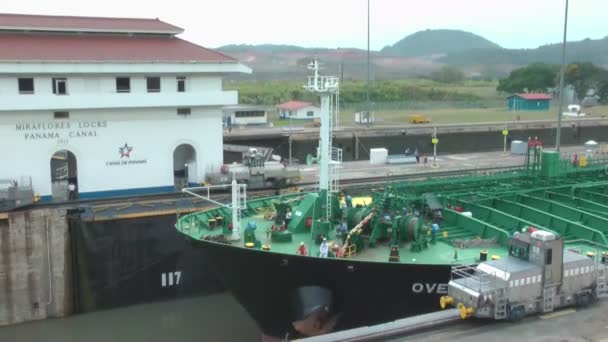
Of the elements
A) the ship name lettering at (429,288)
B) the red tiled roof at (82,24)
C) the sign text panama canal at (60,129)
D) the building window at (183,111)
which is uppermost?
the red tiled roof at (82,24)

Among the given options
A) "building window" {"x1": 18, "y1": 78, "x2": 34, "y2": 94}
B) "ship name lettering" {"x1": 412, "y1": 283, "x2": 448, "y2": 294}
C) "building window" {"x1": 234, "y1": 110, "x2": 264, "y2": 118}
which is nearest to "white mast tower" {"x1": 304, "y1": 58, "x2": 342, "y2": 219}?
"ship name lettering" {"x1": 412, "y1": 283, "x2": 448, "y2": 294}

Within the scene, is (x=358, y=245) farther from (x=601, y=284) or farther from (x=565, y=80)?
(x=565, y=80)

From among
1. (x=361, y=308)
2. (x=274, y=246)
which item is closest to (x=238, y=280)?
(x=274, y=246)

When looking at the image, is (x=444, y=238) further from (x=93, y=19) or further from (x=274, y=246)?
(x=93, y=19)

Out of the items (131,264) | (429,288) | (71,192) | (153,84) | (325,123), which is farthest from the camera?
(153,84)

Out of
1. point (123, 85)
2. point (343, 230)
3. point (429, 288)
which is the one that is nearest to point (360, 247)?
point (343, 230)

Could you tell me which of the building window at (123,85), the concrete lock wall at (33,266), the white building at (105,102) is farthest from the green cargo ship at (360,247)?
the building window at (123,85)

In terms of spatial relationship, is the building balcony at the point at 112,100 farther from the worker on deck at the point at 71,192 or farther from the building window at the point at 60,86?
the worker on deck at the point at 71,192
